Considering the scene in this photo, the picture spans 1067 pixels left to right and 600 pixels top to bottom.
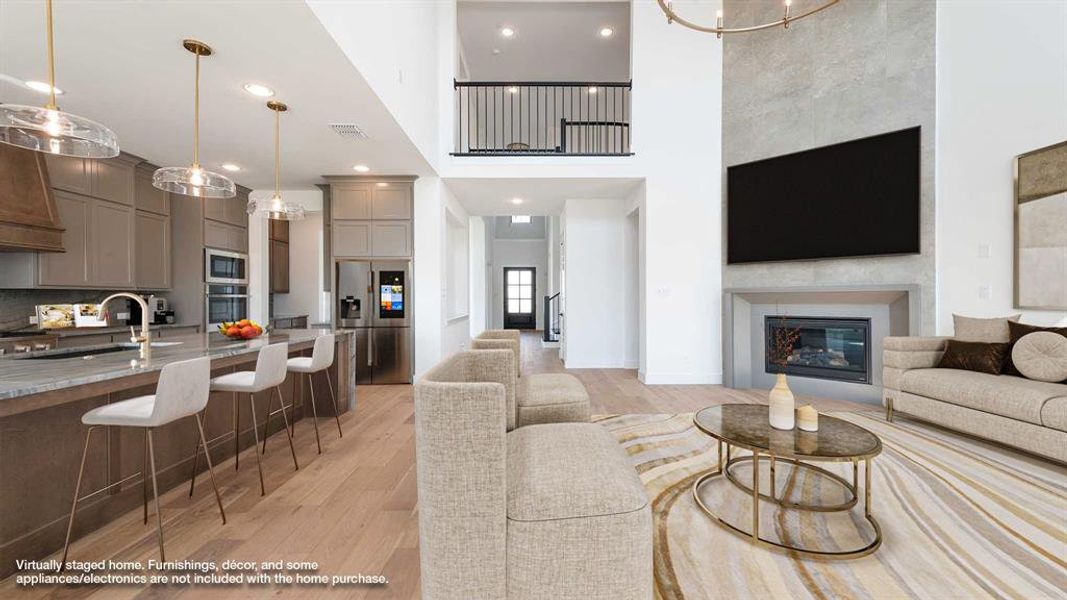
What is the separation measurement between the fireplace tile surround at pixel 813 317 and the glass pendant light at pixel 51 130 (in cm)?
533

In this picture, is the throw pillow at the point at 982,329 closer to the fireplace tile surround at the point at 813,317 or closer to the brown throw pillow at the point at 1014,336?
the brown throw pillow at the point at 1014,336

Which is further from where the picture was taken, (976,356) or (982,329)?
(982,329)

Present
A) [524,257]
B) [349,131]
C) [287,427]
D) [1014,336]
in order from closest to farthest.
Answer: [287,427], [1014,336], [349,131], [524,257]

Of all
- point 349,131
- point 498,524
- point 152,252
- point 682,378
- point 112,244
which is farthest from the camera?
point 682,378

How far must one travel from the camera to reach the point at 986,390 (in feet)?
9.35

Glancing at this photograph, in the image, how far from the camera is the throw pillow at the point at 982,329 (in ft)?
10.7

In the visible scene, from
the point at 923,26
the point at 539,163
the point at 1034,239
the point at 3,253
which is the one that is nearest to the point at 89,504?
the point at 3,253

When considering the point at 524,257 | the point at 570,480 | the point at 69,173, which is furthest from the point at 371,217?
the point at 524,257

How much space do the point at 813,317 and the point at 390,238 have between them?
5.02 m

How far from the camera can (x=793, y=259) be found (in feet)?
15.2

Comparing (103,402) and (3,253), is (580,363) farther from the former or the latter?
(3,253)

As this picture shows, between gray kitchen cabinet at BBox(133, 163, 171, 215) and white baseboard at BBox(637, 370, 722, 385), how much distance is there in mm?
6028

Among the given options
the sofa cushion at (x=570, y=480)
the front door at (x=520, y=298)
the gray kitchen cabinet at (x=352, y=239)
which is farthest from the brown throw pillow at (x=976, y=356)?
the front door at (x=520, y=298)

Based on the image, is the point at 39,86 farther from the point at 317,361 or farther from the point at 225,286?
the point at 225,286
